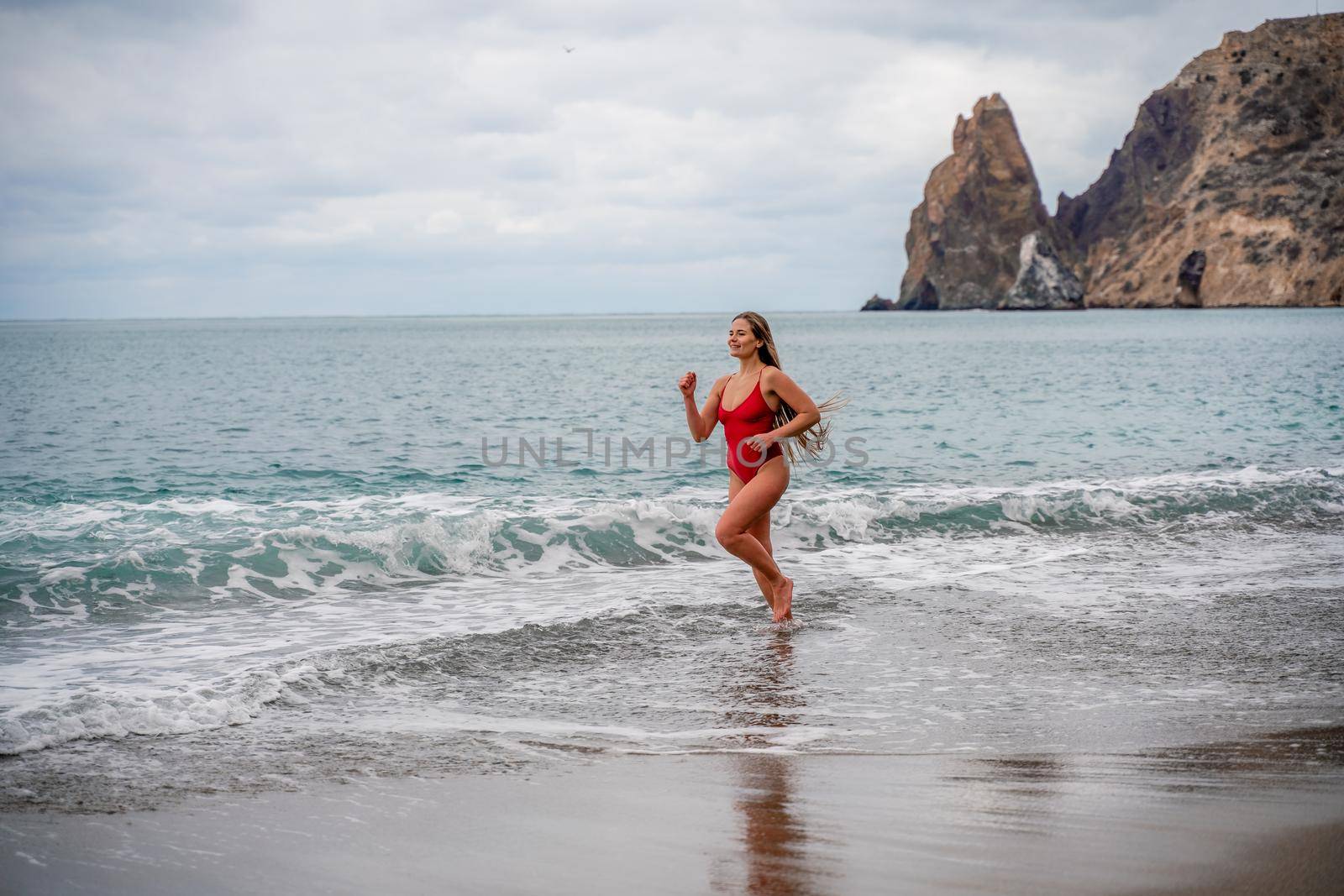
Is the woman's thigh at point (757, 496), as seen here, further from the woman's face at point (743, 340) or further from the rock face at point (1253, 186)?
the rock face at point (1253, 186)

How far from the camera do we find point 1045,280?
191 meters

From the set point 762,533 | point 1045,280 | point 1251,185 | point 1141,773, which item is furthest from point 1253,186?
point 1141,773

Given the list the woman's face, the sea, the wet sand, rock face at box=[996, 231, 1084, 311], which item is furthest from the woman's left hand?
rock face at box=[996, 231, 1084, 311]

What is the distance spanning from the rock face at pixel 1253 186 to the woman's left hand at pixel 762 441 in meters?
157

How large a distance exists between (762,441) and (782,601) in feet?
3.52

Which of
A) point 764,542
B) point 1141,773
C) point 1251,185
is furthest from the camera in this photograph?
point 1251,185

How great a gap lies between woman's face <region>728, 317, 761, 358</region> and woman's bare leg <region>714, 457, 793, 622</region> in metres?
0.73

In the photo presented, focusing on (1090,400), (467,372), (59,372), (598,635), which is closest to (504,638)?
(598,635)

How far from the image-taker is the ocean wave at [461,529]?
29.1ft

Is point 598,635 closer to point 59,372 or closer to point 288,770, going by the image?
point 288,770

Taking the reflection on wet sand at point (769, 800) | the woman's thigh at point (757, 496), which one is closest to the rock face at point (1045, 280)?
the woman's thigh at point (757, 496)
